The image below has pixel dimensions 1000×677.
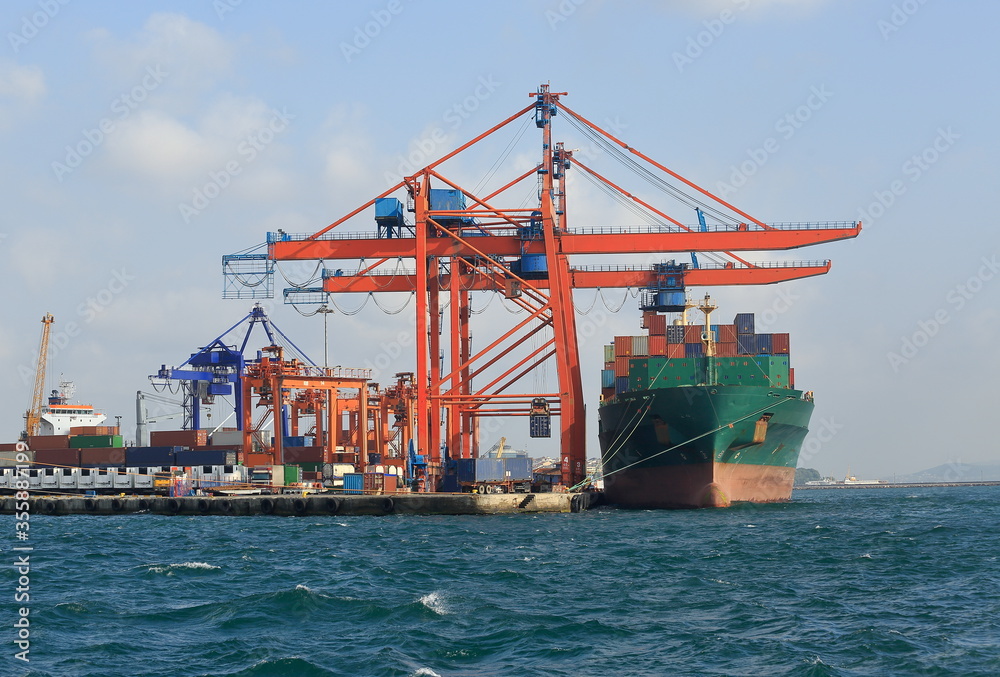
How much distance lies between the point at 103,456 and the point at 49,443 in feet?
19.7

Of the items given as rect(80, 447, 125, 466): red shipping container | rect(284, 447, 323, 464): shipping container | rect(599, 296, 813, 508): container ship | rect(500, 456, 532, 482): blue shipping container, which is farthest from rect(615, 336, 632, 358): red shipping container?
rect(80, 447, 125, 466): red shipping container

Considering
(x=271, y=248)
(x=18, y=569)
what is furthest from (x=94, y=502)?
(x=18, y=569)

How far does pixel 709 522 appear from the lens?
44406mm

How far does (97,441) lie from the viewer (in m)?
67.8

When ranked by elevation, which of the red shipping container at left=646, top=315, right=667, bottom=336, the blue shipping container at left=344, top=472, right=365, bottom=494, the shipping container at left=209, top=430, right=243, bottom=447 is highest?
the red shipping container at left=646, top=315, right=667, bottom=336

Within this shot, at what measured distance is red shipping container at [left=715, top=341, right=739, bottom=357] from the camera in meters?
62.4

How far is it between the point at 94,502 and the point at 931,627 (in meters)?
45.5

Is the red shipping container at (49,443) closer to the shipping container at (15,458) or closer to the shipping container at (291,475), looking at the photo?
the shipping container at (15,458)

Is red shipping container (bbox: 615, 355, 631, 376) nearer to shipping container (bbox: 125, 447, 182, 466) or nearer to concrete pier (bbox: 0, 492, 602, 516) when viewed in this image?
concrete pier (bbox: 0, 492, 602, 516)

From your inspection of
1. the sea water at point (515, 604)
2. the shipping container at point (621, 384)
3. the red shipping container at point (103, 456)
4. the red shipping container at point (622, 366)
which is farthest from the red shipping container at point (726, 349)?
the red shipping container at point (103, 456)

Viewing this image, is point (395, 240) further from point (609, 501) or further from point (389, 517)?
point (609, 501)

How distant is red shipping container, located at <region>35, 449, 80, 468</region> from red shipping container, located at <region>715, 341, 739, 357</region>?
3833 centimetres

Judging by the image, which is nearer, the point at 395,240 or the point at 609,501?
the point at 395,240

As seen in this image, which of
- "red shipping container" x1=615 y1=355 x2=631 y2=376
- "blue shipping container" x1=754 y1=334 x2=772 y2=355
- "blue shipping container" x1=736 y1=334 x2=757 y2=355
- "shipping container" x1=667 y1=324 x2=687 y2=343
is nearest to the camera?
"blue shipping container" x1=736 y1=334 x2=757 y2=355
